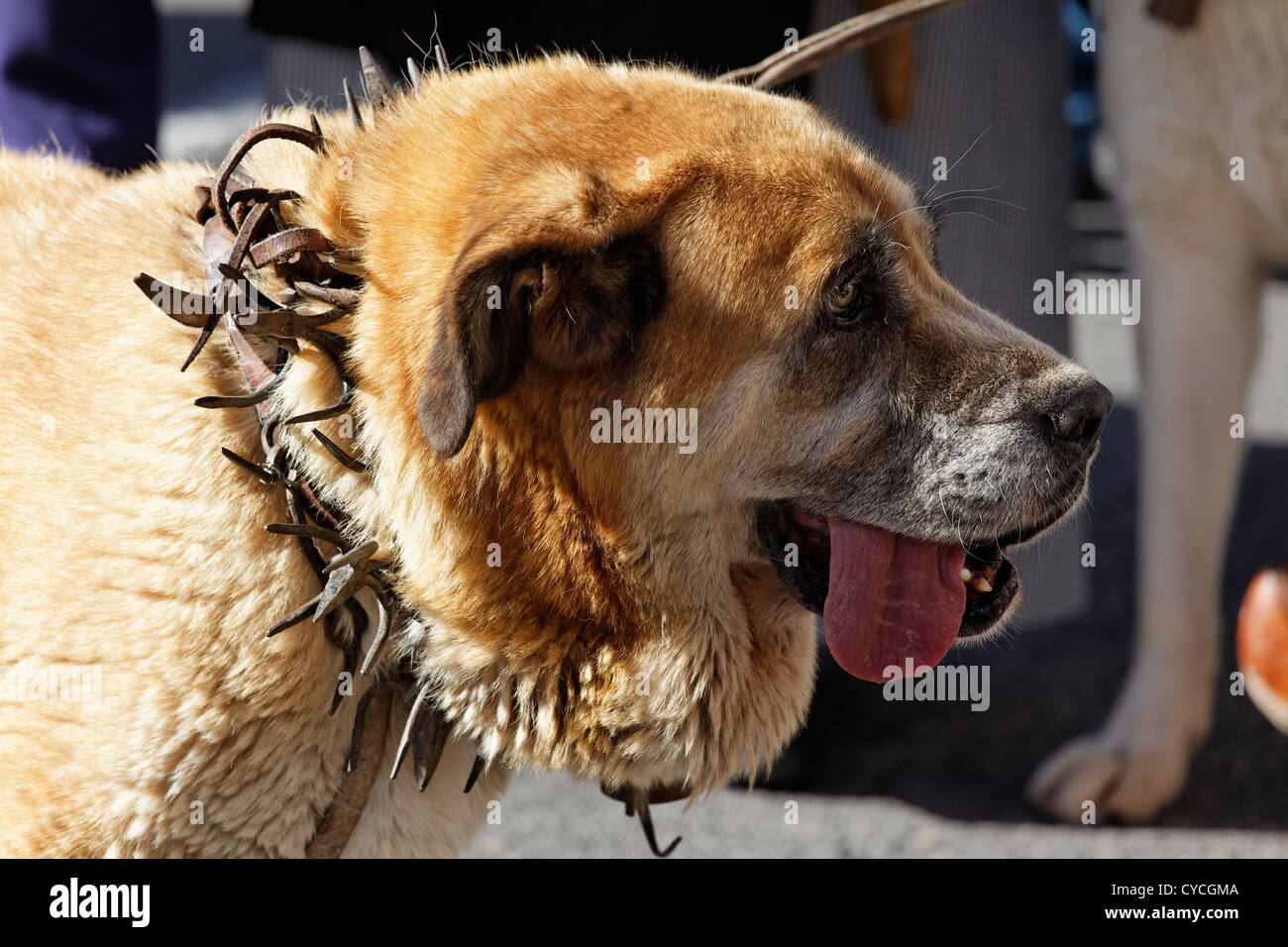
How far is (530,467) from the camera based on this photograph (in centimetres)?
198

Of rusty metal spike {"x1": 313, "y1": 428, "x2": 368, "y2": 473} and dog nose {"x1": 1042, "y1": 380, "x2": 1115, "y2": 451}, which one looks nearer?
rusty metal spike {"x1": 313, "y1": 428, "x2": 368, "y2": 473}

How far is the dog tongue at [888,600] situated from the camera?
2.13 metres

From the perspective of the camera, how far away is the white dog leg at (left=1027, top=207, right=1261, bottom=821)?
3.77m

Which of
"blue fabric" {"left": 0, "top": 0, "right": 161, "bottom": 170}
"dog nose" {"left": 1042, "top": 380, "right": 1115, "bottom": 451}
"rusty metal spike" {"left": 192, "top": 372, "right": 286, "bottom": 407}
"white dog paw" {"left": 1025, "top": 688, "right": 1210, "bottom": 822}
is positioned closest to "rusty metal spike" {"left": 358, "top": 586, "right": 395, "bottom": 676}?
"rusty metal spike" {"left": 192, "top": 372, "right": 286, "bottom": 407}

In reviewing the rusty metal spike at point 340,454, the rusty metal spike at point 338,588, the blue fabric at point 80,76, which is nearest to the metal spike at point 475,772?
the rusty metal spike at point 338,588

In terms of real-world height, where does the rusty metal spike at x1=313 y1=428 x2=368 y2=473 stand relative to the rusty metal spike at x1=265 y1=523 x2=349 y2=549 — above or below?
above

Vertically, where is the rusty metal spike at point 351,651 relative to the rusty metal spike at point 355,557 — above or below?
below

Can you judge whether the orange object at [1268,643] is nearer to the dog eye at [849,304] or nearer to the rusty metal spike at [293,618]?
the dog eye at [849,304]

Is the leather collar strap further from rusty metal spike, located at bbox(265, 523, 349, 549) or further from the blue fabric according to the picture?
the blue fabric

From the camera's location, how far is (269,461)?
1932 millimetres

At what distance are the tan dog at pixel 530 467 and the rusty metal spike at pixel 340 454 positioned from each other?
0.09 feet

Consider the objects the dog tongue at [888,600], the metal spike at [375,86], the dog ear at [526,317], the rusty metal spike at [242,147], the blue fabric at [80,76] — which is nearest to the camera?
the dog ear at [526,317]

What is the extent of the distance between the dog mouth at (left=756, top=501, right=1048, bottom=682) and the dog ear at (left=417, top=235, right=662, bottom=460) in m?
0.46
